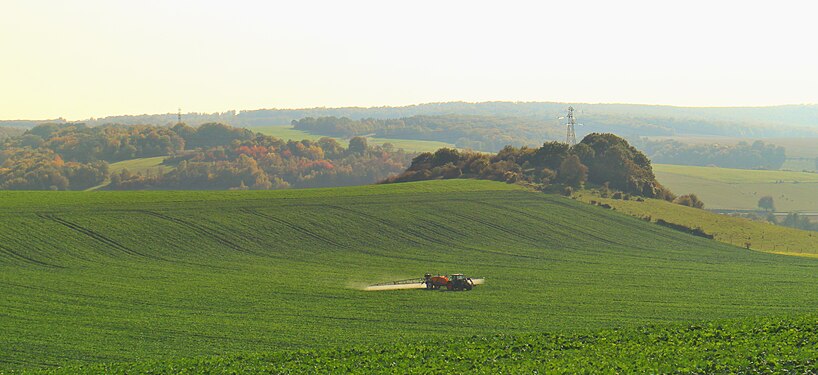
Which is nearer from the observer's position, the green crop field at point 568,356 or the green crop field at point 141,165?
the green crop field at point 568,356

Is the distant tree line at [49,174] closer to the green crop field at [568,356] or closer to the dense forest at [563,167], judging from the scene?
the dense forest at [563,167]

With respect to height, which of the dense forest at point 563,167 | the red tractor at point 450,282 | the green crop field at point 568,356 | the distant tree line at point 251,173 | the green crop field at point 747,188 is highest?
the dense forest at point 563,167

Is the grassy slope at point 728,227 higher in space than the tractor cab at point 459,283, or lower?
lower

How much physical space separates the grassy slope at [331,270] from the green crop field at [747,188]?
260 feet

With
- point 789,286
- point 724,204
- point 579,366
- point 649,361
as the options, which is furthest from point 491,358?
point 724,204

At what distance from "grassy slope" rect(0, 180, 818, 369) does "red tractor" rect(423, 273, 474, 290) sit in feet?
4.80

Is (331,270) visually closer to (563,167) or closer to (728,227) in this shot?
(728,227)

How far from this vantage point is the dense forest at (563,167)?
11075cm

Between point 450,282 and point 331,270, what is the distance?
11636 millimetres

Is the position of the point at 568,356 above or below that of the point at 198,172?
above

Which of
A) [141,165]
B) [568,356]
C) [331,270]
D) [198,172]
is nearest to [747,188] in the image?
[198,172]

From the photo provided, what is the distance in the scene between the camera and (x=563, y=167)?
11062 cm

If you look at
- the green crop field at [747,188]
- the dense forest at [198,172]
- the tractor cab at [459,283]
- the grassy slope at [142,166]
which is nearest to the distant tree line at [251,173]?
the dense forest at [198,172]

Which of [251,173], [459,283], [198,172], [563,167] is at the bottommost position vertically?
[251,173]
